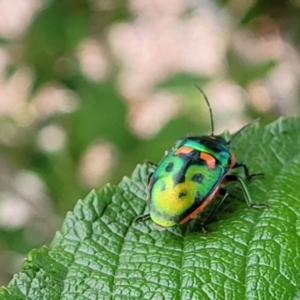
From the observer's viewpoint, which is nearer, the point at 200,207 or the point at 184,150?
the point at 200,207

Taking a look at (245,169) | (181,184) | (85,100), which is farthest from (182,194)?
(85,100)

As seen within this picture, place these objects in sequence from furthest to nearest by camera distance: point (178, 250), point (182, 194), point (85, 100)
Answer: point (85, 100) < point (182, 194) < point (178, 250)

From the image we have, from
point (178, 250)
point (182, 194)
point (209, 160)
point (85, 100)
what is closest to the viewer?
point (178, 250)

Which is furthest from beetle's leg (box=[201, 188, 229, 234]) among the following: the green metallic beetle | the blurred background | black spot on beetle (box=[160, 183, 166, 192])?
the blurred background

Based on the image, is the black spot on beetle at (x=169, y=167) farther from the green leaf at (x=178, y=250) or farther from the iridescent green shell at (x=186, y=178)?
the green leaf at (x=178, y=250)

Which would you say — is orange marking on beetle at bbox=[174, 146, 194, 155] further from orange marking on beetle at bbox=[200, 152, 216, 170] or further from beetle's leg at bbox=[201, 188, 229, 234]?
beetle's leg at bbox=[201, 188, 229, 234]

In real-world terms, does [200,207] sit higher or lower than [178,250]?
higher

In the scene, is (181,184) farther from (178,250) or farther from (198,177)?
(178,250)
